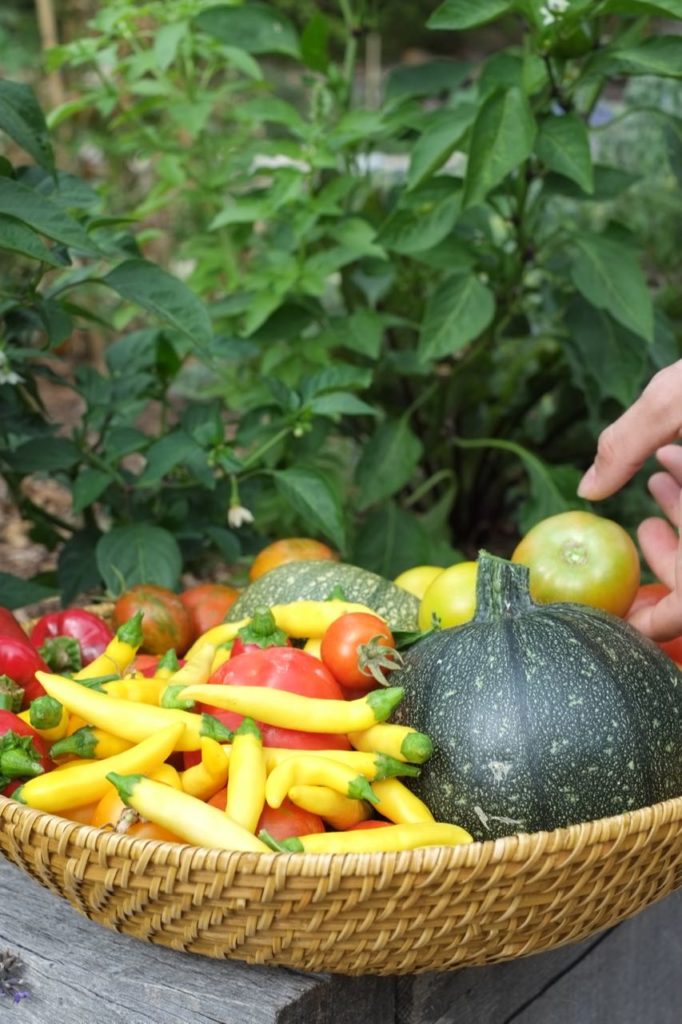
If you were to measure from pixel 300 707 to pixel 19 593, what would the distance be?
31.2 inches

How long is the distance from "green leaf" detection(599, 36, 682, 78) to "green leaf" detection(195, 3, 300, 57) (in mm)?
741

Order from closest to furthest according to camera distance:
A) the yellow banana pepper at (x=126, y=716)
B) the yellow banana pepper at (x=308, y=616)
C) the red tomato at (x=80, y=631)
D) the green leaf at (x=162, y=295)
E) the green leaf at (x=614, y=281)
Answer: the yellow banana pepper at (x=126, y=716) < the yellow banana pepper at (x=308, y=616) < the red tomato at (x=80, y=631) < the green leaf at (x=162, y=295) < the green leaf at (x=614, y=281)

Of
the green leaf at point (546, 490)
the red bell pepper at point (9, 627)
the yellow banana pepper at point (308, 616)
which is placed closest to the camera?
the yellow banana pepper at point (308, 616)

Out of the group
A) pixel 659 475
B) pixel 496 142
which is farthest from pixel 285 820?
pixel 496 142

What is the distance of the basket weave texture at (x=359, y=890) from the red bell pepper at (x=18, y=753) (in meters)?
0.07

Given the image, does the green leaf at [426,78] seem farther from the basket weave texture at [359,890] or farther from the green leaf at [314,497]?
the basket weave texture at [359,890]

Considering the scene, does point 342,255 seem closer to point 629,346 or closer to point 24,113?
point 629,346

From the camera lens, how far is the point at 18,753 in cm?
127

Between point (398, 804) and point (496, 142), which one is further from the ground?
point (496, 142)

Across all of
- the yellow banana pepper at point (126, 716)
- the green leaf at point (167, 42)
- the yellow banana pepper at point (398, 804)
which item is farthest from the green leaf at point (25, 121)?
the yellow banana pepper at point (398, 804)

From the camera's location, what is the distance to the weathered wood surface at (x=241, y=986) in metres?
1.18

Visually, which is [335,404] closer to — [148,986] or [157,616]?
[157,616]

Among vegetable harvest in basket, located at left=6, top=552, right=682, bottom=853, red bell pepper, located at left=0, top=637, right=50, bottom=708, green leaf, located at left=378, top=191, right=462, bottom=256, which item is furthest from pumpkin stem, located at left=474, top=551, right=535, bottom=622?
green leaf, located at left=378, top=191, right=462, bottom=256

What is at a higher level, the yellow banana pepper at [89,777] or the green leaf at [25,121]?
the green leaf at [25,121]
